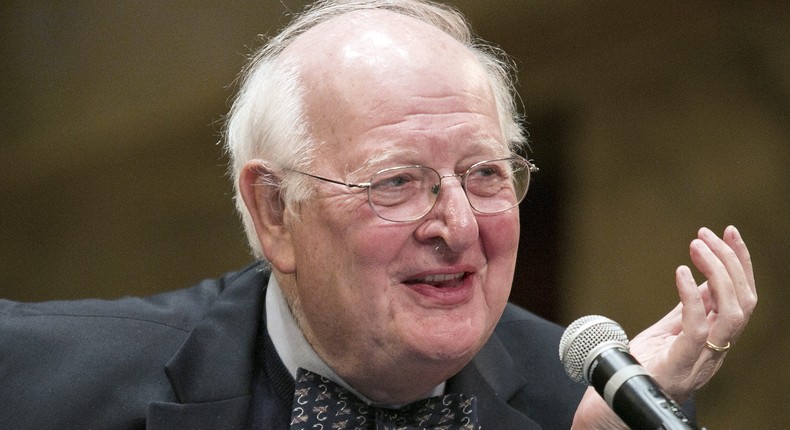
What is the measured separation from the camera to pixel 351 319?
2273 mm

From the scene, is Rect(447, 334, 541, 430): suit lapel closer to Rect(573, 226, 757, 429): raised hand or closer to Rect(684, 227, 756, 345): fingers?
Rect(573, 226, 757, 429): raised hand

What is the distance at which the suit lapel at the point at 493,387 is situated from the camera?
258 cm

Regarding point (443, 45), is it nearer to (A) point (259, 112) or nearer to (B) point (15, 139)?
(A) point (259, 112)

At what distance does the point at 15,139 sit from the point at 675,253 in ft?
9.86

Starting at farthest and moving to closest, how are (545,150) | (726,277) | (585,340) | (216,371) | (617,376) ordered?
(545,150) → (216,371) → (726,277) → (585,340) → (617,376)

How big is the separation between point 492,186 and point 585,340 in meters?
0.63

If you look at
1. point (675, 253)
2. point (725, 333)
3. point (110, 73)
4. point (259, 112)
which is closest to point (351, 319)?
point (259, 112)

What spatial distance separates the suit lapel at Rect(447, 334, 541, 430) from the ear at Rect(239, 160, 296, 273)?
1.77 feet

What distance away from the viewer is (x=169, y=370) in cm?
241

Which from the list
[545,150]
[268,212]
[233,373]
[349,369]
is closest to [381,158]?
[268,212]

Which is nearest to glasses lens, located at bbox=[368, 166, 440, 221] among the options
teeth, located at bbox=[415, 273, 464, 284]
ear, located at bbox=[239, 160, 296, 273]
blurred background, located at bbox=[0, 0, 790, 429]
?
teeth, located at bbox=[415, 273, 464, 284]

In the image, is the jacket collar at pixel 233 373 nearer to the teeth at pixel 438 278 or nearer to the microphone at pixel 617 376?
the teeth at pixel 438 278

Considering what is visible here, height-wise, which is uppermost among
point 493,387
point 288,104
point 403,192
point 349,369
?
point 288,104

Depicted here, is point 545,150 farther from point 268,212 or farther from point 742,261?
point 742,261
